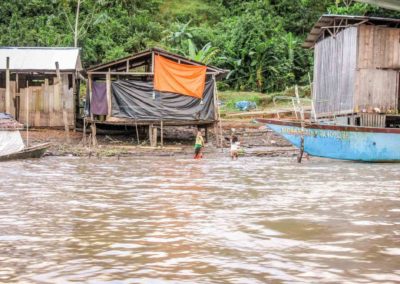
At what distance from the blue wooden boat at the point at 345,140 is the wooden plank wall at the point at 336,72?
2.40m

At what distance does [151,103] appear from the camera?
888 inches

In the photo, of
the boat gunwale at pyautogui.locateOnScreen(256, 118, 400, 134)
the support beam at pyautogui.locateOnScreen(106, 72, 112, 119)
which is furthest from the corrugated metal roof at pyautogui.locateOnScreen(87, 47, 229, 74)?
the boat gunwale at pyautogui.locateOnScreen(256, 118, 400, 134)

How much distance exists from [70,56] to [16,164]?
880 centimetres

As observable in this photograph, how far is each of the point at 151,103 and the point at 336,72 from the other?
266 inches

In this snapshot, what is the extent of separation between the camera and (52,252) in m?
5.75

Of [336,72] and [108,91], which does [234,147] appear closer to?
[336,72]

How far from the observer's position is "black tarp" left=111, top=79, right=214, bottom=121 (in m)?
22.5

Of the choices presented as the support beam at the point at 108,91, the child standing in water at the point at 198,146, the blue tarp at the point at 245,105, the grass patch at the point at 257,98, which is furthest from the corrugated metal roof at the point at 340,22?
the support beam at the point at 108,91

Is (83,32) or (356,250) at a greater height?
(83,32)

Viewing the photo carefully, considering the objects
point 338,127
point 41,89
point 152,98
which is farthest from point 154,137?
point 338,127

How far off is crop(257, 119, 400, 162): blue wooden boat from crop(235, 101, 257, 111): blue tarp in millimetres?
10176

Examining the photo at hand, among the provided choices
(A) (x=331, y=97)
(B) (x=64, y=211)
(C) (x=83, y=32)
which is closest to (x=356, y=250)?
(B) (x=64, y=211)

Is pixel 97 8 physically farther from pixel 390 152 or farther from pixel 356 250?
pixel 356 250

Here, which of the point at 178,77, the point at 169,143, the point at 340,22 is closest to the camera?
the point at 340,22
